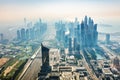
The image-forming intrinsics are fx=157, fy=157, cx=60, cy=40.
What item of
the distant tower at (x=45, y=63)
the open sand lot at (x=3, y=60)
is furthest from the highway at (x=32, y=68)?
the open sand lot at (x=3, y=60)

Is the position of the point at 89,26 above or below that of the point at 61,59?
above

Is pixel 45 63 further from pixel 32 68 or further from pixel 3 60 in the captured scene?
pixel 3 60

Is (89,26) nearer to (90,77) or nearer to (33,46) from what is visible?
(33,46)

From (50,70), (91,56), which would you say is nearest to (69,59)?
(91,56)

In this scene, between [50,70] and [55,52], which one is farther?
[55,52]

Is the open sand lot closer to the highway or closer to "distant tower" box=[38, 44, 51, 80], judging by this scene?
the highway

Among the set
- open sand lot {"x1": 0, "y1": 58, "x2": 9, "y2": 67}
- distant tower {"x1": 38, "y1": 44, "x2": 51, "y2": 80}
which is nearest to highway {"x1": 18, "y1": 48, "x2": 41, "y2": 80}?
distant tower {"x1": 38, "y1": 44, "x2": 51, "y2": 80}

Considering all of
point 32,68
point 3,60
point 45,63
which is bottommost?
point 32,68

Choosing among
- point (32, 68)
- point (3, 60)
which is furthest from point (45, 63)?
point (3, 60)
